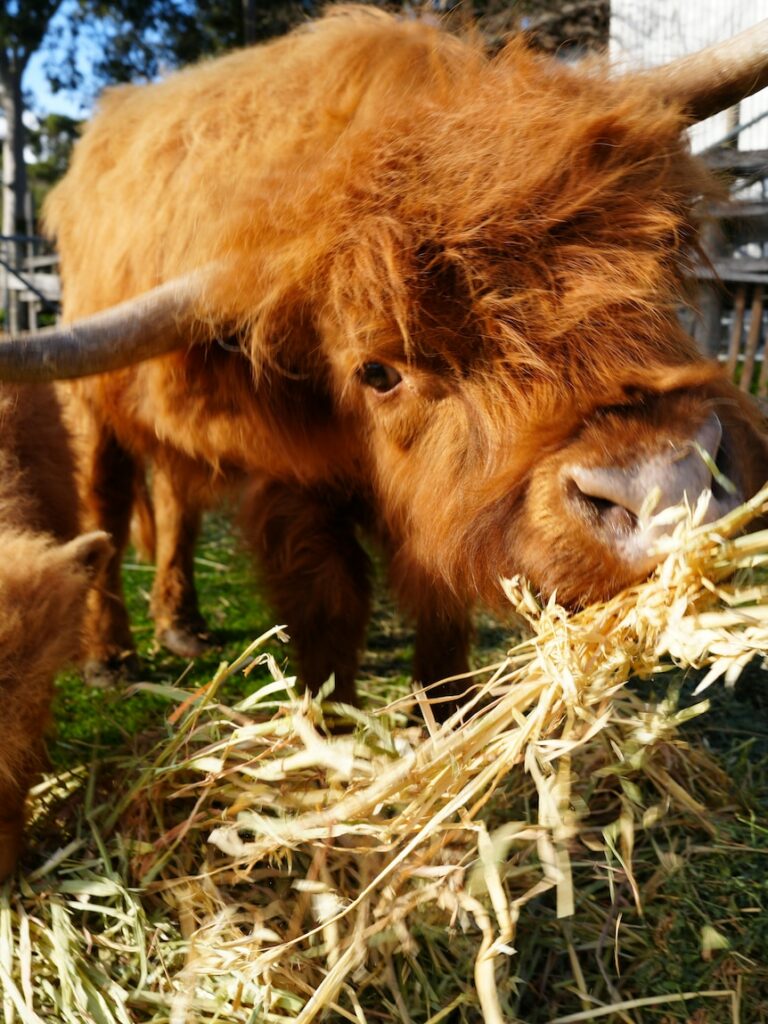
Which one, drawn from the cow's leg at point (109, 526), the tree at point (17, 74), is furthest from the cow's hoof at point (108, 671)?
the tree at point (17, 74)

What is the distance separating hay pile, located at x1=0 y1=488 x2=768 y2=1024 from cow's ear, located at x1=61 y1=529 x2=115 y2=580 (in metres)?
0.40

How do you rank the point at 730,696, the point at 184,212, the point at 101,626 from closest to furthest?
the point at 184,212 < the point at 730,696 < the point at 101,626

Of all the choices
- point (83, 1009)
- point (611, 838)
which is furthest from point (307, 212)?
point (83, 1009)

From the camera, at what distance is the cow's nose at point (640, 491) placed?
1789 millimetres

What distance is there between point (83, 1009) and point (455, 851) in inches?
38.2

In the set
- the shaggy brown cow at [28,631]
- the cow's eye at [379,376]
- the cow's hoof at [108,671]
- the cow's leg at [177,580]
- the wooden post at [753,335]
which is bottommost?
the cow's hoof at [108,671]

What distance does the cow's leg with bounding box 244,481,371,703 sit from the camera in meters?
3.13

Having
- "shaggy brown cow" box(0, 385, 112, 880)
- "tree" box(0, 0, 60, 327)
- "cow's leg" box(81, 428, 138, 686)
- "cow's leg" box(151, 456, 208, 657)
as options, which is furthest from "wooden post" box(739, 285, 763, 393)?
"tree" box(0, 0, 60, 327)

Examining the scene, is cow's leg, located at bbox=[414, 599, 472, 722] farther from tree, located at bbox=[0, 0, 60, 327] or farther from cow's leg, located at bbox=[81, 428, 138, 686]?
tree, located at bbox=[0, 0, 60, 327]

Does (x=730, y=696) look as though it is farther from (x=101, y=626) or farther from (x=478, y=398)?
(x=101, y=626)

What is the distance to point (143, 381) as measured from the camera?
3.14 metres

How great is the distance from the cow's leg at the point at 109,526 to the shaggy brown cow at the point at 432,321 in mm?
1155

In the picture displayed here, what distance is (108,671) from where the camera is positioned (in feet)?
14.1

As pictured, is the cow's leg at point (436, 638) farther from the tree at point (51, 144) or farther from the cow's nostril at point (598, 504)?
the tree at point (51, 144)
